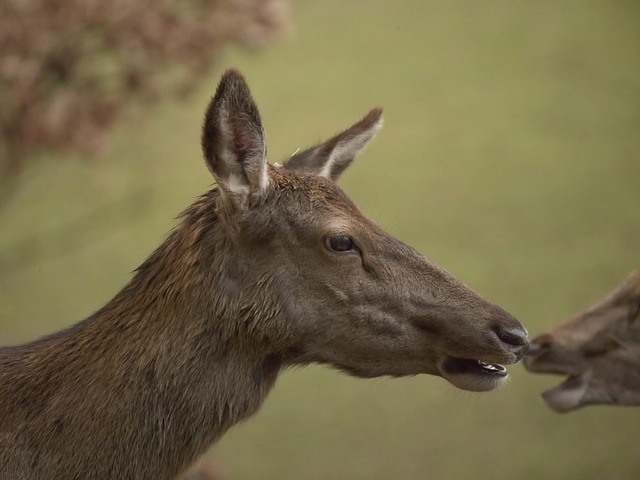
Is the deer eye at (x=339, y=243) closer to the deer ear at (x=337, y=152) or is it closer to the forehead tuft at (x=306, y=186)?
the forehead tuft at (x=306, y=186)

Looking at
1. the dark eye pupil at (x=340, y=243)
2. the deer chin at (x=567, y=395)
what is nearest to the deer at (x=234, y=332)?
the dark eye pupil at (x=340, y=243)

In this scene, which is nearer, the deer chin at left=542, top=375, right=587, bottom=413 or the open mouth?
the open mouth

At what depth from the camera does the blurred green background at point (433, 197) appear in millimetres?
9828

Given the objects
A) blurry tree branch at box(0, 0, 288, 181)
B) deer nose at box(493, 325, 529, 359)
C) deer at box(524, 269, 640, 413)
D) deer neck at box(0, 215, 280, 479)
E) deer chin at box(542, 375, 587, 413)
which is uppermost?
blurry tree branch at box(0, 0, 288, 181)

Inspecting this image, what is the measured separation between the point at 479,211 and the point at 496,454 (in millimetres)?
3723

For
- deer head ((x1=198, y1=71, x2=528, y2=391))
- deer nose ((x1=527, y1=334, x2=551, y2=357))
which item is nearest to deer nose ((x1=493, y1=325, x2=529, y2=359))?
deer head ((x1=198, y1=71, x2=528, y2=391))

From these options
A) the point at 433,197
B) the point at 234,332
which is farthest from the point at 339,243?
the point at 433,197

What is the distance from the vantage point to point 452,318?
4273 millimetres

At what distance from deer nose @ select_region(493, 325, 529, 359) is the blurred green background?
5.23 m

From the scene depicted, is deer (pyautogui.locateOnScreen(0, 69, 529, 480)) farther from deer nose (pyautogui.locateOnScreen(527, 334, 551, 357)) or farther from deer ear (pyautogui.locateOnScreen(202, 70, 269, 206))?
deer nose (pyautogui.locateOnScreen(527, 334, 551, 357))

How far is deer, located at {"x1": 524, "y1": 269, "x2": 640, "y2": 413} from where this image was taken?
6.20 meters

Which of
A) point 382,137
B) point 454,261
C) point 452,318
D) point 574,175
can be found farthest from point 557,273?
point 452,318

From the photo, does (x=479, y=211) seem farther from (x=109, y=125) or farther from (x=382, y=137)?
(x=109, y=125)

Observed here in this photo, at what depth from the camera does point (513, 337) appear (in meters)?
4.23
